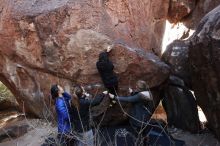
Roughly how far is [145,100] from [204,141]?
178cm

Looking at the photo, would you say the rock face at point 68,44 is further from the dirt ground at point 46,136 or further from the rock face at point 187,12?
the rock face at point 187,12

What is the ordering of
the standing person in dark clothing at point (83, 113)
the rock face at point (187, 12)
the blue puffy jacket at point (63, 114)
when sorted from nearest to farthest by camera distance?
the blue puffy jacket at point (63, 114)
the standing person in dark clothing at point (83, 113)
the rock face at point (187, 12)

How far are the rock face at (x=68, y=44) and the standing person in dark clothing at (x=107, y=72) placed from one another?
0.28 metres

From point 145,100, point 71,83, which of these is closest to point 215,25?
point 145,100

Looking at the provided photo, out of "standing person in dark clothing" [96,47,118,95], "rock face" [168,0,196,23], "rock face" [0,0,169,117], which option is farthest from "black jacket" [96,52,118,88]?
"rock face" [168,0,196,23]

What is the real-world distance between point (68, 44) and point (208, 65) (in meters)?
2.92

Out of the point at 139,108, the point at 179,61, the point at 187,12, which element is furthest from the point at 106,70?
the point at 187,12

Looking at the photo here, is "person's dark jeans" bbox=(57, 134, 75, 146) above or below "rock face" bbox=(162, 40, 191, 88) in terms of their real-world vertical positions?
below

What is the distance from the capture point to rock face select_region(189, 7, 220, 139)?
6977mm

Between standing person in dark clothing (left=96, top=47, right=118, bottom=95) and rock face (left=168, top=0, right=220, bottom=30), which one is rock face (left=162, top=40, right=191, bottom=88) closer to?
standing person in dark clothing (left=96, top=47, right=118, bottom=95)

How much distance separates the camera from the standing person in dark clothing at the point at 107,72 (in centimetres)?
817

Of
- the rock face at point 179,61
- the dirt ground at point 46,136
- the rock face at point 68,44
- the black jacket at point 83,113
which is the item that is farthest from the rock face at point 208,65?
the black jacket at point 83,113

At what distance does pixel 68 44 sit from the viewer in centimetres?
865

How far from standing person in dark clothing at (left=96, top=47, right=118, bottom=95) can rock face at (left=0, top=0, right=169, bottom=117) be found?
11.0 inches
